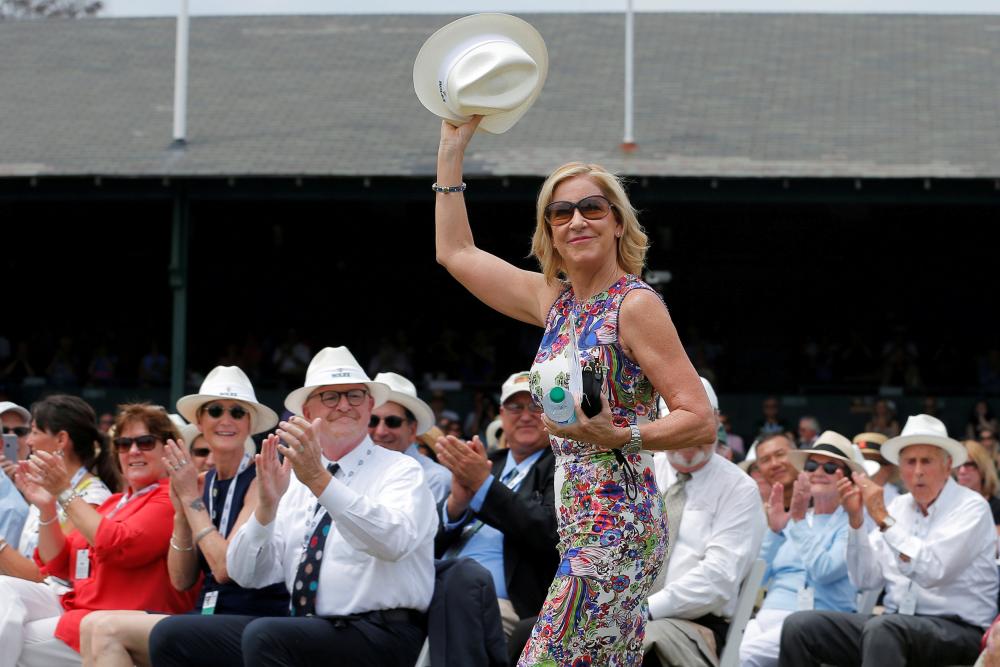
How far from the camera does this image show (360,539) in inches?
195

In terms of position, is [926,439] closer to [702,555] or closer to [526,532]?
[702,555]

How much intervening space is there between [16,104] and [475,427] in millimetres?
7554

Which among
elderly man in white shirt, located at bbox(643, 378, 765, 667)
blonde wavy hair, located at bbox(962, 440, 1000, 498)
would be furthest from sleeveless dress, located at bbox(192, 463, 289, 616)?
blonde wavy hair, located at bbox(962, 440, 1000, 498)

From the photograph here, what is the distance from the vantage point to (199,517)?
5.73 m

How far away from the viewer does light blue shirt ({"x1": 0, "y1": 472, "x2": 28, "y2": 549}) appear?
753 cm

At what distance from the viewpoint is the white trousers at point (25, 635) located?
6062 millimetres

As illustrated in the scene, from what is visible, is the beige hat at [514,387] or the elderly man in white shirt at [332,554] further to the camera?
the beige hat at [514,387]

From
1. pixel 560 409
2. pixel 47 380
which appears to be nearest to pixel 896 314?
pixel 47 380

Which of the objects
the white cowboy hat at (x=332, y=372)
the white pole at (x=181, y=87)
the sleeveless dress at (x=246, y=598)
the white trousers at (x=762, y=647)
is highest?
the white pole at (x=181, y=87)

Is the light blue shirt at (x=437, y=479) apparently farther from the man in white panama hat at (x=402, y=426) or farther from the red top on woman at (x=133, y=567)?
the red top on woman at (x=133, y=567)

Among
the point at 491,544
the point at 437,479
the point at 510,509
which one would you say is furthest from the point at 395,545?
the point at 437,479

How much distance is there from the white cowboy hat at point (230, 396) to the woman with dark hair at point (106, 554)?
0.27 meters

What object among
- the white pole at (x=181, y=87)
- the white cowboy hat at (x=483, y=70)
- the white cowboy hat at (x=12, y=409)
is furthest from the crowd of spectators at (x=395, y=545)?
the white pole at (x=181, y=87)

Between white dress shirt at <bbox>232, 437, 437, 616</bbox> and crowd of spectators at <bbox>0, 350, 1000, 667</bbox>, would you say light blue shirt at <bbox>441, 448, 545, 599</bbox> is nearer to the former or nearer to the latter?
crowd of spectators at <bbox>0, 350, 1000, 667</bbox>
